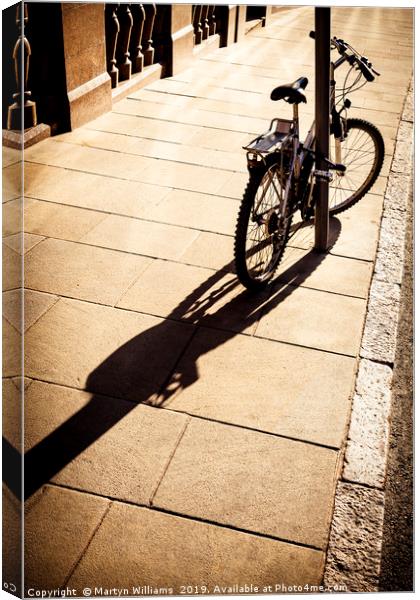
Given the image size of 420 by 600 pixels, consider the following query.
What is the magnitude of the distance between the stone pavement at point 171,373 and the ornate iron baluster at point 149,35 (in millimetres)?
2408

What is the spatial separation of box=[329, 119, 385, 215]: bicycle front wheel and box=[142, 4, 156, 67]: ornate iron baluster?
3093 mm

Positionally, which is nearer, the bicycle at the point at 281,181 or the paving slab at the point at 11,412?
the paving slab at the point at 11,412

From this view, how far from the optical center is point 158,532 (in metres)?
2.26

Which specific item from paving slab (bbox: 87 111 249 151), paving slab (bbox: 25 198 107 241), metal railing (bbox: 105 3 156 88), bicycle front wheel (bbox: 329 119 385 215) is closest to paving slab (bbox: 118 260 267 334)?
paving slab (bbox: 25 198 107 241)

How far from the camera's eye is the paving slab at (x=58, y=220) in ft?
13.8

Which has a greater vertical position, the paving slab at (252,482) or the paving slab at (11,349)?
the paving slab at (11,349)

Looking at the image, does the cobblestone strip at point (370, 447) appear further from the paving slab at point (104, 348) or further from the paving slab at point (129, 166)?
the paving slab at point (129, 166)

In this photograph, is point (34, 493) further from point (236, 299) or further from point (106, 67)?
point (106, 67)

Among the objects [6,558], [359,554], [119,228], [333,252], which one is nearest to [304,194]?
[333,252]

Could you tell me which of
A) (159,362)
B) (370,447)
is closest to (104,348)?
(159,362)

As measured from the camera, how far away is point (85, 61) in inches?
226

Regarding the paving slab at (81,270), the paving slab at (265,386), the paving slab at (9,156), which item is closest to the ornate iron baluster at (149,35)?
the paving slab at (81,270)

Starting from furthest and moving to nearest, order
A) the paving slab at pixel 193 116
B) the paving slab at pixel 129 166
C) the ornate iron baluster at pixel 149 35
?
the ornate iron baluster at pixel 149 35, the paving slab at pixel 193 116, the paving slab at pixel 129 166

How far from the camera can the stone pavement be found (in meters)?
2.22
